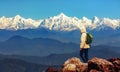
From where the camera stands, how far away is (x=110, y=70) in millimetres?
34938

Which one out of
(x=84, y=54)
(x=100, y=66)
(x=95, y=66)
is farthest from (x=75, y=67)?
(x=100, y=66)

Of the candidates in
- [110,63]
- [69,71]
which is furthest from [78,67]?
[110,63]

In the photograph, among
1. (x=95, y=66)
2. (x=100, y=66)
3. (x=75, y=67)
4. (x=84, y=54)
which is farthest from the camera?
(x=84, y=54)

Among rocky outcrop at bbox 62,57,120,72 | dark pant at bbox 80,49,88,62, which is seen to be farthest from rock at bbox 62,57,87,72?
dark pant at bbox 80,49,88,62

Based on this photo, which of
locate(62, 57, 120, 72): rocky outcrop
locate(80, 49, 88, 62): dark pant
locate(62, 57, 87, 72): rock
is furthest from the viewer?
locate(80, 49, 88, 62): dark pant

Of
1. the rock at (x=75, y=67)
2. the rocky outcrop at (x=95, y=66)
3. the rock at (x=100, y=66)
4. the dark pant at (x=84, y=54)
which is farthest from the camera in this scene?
the dark pant at (x=84, y=54)

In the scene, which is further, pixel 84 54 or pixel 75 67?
pixel 84 54

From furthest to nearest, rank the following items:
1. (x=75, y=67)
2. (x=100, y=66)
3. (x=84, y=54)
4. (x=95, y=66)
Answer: (x=84, y=54) < (x=75, y=67) < (x=95, y=66) < (x=100, y=66)

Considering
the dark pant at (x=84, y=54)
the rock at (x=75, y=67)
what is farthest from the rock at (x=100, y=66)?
the dark pant at (x=84, y=54)

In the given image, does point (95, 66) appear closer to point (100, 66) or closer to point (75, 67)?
point (100, 66)

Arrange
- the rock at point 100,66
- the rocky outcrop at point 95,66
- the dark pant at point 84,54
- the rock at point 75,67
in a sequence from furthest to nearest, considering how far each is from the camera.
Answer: the dark pant at point 84,54 < the rock at point 75,67 < the rocky outcrop at point 95,66 < the rock at point 100,66

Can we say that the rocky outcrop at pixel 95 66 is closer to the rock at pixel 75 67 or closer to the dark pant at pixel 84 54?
the rock at pixel 75 67

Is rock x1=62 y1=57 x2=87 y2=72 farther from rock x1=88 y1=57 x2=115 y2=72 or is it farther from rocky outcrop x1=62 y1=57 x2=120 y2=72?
rock x1=88 y1=57 x2=115 y2=72

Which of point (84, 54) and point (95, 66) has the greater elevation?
point (84, 54)
